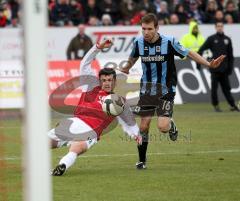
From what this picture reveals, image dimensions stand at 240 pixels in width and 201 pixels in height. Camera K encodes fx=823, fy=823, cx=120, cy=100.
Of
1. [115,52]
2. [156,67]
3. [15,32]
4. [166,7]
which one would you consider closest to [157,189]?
[156,67]

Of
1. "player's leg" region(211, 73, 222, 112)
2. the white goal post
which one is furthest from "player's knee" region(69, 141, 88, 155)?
"player's leg" region(211, 73, 222, 112)

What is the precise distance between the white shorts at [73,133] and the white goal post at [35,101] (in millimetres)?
6419

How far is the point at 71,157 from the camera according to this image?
35.2ft

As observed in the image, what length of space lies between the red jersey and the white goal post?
21.9ft

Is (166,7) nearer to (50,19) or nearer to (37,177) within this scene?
(50,19)

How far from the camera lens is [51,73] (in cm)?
2194

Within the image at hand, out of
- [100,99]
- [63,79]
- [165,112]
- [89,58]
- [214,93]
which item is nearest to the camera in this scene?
[89,58]

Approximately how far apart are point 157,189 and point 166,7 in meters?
20.4

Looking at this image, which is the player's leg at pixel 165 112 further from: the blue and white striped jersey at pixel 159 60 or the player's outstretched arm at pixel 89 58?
the player's outstretched arm at pixel 89 58

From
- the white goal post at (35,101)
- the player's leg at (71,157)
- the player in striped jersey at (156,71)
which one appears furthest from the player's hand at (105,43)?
the white goal post at (35,101)

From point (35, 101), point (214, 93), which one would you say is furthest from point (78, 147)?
point (214, 93)

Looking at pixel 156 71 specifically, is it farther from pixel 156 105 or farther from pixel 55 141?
pixel 55 141

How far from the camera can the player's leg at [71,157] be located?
10719 millimetres

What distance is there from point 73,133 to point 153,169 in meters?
1.24
